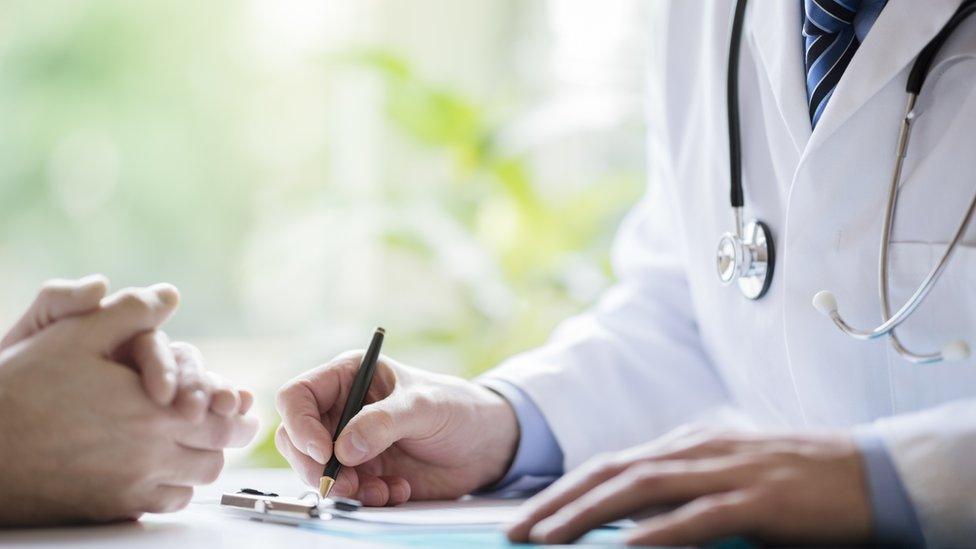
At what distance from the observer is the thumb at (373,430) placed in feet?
2.44

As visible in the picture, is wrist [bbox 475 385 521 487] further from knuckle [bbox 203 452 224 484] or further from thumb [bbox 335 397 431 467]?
knuckle [bbox 203 452 224 484]

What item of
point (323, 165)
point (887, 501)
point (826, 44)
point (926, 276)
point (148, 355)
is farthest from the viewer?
point (323, 165)

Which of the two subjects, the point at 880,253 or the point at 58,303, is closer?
the point at 58,303

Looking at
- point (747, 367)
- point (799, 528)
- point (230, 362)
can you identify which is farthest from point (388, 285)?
point (799, 528)

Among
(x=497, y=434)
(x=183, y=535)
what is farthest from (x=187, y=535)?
(x=497, y=434)

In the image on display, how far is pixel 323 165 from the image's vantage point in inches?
96.8

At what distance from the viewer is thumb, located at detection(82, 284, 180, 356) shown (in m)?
0.62

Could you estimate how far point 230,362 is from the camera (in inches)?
96.9

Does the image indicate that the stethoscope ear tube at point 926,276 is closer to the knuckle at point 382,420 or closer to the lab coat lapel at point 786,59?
the lab coat lapel at point 786,59

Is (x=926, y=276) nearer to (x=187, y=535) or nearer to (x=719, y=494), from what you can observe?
(x=719, y=494)

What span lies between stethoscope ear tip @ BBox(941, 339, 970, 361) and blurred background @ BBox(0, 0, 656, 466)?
1189 mm

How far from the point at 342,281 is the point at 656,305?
148cm

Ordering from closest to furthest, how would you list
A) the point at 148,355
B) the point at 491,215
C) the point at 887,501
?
the point at 887,501 → the point at 148,355 → the point at 491,215

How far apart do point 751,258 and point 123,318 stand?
52 centimetres
